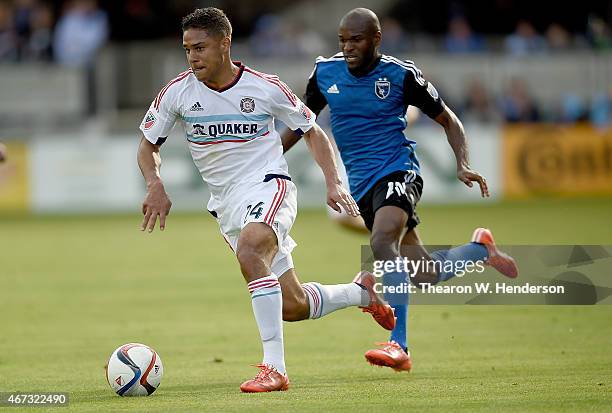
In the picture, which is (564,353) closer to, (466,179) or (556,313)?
(466,179)

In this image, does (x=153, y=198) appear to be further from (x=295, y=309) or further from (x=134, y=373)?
(x=295, y=309)

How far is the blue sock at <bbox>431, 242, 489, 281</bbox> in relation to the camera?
8.98m

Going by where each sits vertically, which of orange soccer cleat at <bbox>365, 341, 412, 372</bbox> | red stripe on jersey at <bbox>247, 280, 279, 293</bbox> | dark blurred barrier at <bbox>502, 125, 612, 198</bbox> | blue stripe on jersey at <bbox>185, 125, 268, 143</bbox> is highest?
blue stripe on jersey at <bbox>185, 125, 268, 143</bbox>

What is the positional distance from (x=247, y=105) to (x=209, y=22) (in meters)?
0.57

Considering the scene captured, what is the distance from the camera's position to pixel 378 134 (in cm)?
874

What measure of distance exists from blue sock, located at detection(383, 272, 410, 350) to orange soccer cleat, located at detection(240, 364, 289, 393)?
137 cm

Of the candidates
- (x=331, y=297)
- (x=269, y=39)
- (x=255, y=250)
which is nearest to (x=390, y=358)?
(x=331, y=297)

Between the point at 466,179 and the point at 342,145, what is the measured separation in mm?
1077

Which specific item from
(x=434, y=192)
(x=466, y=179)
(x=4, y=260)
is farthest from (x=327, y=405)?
(x=434, y=192)

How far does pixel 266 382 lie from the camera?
7.11 m

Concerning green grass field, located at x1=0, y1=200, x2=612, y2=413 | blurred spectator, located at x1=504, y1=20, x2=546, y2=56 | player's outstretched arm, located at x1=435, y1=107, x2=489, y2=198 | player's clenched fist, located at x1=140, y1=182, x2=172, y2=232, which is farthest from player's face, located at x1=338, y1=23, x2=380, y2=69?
blurred spectator, located at x1=504, y1=20, x2=546, y2=56

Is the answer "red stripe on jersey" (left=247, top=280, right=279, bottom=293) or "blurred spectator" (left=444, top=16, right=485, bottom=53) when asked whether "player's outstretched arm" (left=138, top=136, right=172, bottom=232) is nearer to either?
"red stripe on jersey" (left=247, top=280, right=279, bottom=293)

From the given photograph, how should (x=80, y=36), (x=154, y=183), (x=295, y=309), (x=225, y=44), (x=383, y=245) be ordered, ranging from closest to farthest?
1. (x=154, y=183)
2. (x=225, y=44)
3. (x=295, y=309)
4. (x=383, y=245)
5. (x=80, y=36)

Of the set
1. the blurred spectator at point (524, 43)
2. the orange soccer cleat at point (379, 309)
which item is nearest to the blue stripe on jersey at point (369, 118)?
the orange soccer cleat at point (379, 309)
